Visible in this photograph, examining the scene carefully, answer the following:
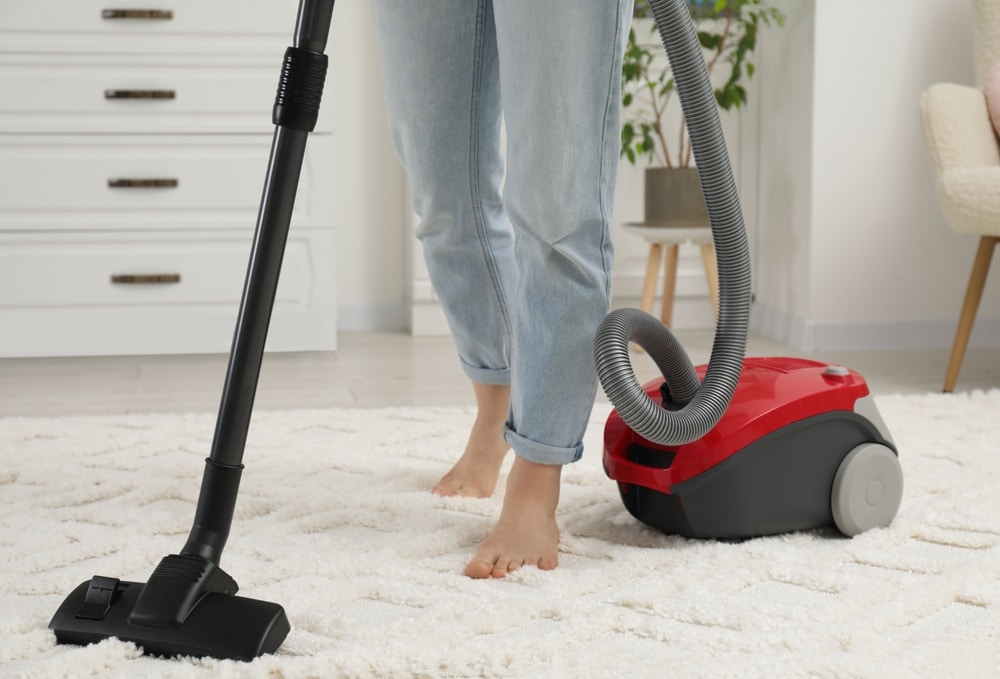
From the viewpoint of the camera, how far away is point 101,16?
244 centimetres

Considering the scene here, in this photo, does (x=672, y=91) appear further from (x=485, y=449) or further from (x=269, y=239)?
(x=269, y=239)

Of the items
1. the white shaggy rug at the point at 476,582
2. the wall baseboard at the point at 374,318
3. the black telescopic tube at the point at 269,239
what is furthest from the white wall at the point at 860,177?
the black telescopic tube at the point at 269,239

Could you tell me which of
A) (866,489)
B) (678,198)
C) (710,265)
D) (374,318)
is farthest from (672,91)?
(866,489)

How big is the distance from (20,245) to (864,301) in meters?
1.96

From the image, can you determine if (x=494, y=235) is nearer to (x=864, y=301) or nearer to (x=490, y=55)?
(x=490, y=55)

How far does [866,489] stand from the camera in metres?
1.18

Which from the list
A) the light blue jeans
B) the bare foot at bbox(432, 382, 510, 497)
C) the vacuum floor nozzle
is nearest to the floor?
the bare foot at bbox(432, 382, 510, 497)

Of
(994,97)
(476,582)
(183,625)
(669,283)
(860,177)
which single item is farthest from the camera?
(669,283)

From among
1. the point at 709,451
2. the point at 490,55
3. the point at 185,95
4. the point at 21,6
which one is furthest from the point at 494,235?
the point at 21,6

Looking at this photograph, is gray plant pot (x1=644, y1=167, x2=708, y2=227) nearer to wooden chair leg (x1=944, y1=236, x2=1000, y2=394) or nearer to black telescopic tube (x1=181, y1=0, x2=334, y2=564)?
wooden chair leg (x1=944, y1=236, x2=1000, y2=394)

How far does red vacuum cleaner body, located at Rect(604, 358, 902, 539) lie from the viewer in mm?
1108

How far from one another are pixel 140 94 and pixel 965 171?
1709mm

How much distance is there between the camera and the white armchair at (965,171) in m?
2.02

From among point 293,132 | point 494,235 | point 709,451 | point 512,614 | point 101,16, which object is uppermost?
point 101,16
